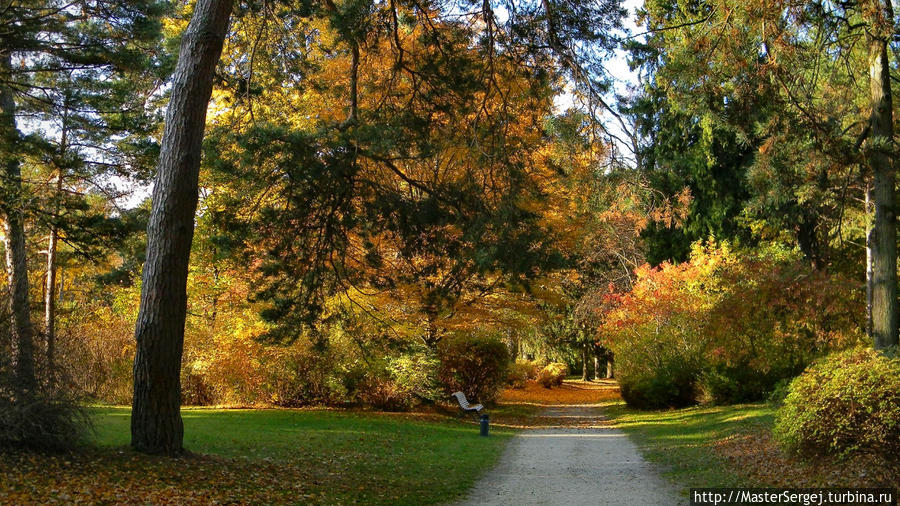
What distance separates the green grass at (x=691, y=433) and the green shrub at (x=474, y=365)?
4.09 meters

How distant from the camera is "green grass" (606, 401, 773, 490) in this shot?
10.7 meters

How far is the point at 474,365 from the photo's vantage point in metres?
23.0

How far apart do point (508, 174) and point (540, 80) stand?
1.48 metres

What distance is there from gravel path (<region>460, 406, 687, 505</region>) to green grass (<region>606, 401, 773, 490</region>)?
43 cm

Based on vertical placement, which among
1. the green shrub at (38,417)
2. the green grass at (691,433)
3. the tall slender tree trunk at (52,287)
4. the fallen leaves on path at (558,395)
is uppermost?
the tall slender tree trunk at (52,287)

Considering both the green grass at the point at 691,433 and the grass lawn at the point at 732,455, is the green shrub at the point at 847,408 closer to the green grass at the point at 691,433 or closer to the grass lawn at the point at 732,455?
the grass lawn at the point at 732,455

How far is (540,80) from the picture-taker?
1045 cm

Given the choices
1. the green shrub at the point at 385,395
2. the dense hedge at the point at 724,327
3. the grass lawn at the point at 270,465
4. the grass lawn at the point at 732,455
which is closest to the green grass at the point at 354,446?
the grass lawn at the point at 270,465

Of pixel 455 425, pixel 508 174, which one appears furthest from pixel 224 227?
pixel 455 425

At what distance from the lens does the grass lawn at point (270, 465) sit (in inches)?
288

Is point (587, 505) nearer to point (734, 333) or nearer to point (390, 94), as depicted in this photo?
point (390, 94)

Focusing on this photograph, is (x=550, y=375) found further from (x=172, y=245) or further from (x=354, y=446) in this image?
(x=172, y=245)

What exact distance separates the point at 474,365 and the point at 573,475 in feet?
39.8

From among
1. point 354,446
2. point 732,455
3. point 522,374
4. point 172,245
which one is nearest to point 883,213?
point 732,455
